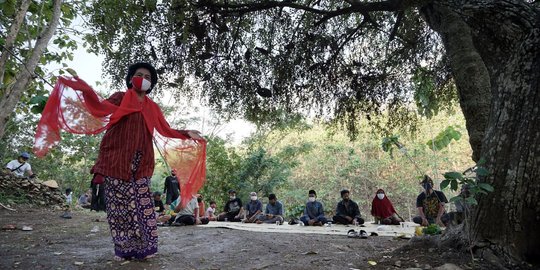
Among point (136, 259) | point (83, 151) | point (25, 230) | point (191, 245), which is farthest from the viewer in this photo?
point (83, 151)

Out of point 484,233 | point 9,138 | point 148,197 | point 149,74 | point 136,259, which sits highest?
point 9,138

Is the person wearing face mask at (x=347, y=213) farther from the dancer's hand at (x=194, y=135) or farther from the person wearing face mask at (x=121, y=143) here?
the person wearing face mask at (x=121, y=143)

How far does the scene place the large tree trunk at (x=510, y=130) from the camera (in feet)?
8.71

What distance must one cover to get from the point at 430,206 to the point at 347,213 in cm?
196

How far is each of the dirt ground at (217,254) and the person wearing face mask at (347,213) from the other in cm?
403

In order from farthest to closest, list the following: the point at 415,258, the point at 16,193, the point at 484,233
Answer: the point at 16,193
the point at 415,258
the point at 484,233

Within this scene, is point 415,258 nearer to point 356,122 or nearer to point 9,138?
point 356,122

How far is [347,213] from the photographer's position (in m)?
9.34

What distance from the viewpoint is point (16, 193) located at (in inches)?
357

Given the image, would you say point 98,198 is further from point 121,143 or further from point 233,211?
point 121,143

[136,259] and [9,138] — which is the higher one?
[9,138]

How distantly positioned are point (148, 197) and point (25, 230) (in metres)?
3.22

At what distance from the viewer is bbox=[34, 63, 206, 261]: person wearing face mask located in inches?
135

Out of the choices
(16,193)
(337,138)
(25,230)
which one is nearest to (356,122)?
(25,230)
